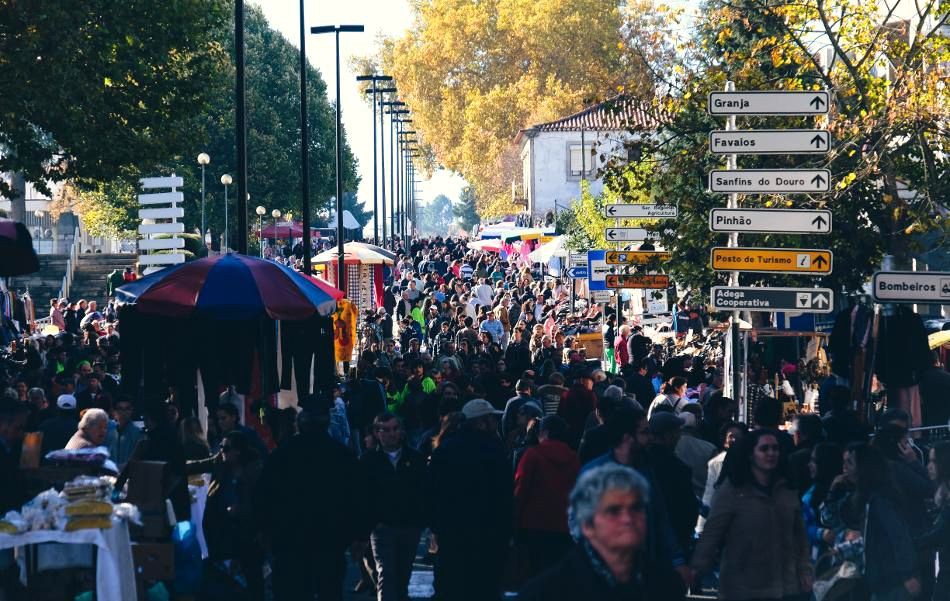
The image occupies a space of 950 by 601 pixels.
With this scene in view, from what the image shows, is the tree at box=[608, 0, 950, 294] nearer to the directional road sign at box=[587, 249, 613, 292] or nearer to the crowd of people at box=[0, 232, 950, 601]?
the directional road sign at box=[587, 249, 613, 292]

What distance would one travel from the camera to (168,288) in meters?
14.6

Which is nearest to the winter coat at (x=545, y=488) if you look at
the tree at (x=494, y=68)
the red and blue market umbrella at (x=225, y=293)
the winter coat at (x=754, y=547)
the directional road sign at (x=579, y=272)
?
the winter coat at (x=754, y=547)

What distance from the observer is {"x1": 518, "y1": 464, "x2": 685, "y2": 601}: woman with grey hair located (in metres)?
5.29

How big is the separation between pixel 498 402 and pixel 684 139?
254 inches

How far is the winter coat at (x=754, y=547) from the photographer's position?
803cm

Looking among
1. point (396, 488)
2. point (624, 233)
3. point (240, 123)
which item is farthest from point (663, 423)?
point (240, 123)

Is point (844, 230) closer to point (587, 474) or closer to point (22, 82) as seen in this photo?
point (22, 82)

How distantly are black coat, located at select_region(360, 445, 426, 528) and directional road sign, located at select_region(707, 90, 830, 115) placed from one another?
5.27 m

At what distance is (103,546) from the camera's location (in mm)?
9391

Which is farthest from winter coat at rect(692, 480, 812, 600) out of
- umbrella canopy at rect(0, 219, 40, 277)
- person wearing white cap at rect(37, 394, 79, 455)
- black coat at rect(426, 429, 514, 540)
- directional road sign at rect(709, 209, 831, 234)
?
umbrella canopy at rect(0, 219, 40, 277)

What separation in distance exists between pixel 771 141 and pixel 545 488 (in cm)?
565

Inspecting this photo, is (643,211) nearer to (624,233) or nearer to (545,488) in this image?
(624,233)

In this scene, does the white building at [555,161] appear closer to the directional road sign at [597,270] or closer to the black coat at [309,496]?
the directional road sign at [597,270]

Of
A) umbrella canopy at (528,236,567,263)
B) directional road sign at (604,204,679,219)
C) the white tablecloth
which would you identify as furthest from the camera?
umbrella canopy at (528,236,567,263)
